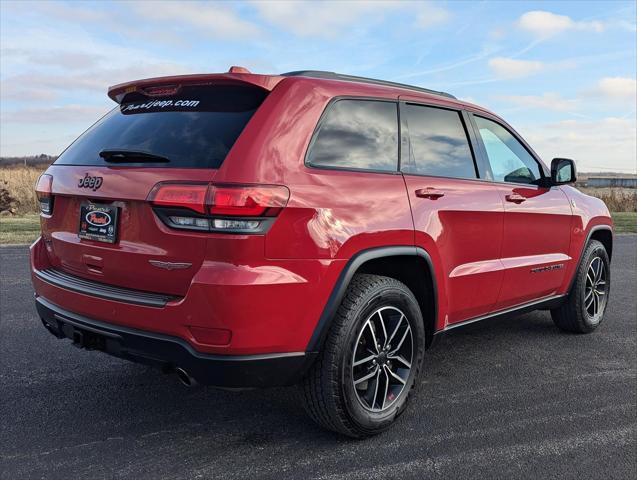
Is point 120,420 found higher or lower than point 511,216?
lower

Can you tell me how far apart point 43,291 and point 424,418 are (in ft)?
7.41

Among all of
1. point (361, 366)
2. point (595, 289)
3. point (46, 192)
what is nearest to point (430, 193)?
point (361, 366)

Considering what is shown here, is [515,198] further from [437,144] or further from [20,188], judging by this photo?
[20,188]

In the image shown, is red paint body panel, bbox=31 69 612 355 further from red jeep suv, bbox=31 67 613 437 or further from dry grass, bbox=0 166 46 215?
dry grass, bbox=0 166 46 215

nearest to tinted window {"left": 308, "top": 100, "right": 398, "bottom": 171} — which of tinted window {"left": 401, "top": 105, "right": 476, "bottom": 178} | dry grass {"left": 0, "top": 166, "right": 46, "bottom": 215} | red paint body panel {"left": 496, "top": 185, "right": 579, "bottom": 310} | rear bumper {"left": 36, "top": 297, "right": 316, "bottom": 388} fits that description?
tinted window {"left": 401, "top": 105, "right": 476, "bottom": 178}

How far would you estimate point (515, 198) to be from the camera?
4.12 metres

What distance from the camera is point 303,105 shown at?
2.87m

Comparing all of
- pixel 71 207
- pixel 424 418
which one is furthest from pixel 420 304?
pixel 71 207

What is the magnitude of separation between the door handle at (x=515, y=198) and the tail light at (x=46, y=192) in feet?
9.52

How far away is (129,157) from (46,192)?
692 millimetres

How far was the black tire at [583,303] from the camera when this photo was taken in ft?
16.4

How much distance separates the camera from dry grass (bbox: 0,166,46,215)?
1664 cm

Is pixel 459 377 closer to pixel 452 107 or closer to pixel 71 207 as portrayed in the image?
pixel 452 107

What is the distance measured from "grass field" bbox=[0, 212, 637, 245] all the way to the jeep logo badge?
8.61 meters
